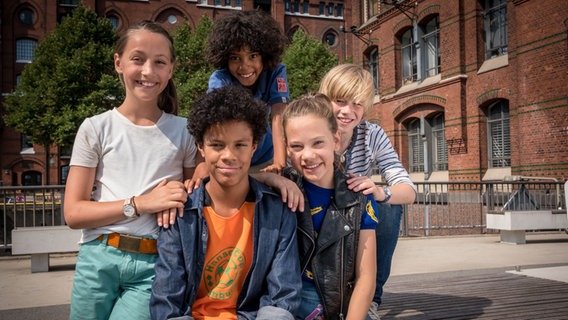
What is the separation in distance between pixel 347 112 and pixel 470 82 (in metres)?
14.8

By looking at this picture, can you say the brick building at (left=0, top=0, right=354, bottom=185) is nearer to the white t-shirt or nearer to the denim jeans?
the white t-shirt

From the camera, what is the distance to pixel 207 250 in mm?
1984

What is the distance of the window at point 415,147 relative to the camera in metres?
18.3

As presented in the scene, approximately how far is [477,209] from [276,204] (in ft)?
30.3

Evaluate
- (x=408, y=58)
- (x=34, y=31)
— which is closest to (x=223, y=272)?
(x=408, y=58)

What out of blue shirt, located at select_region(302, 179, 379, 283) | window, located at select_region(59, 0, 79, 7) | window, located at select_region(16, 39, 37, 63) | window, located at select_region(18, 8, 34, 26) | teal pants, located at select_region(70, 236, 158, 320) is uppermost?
window, located at select_region(59, 0, 79, 7)

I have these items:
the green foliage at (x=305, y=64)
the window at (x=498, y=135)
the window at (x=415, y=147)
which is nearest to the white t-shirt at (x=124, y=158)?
the window at (x=498, y=135)

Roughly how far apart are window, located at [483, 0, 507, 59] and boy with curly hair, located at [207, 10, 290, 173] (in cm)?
1452

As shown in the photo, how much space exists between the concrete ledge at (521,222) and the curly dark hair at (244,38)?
22.0ft

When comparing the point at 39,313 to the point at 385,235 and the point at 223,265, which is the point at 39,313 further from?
the point at 385,235

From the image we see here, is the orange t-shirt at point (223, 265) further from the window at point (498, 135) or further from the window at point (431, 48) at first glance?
the window at point (431, 48)

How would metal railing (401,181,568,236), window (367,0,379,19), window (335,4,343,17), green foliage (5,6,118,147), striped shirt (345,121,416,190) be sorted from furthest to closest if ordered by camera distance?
window (335,4,343,17) < window (367,0,379,19) < green foliage (5,6,118,147) < metal railing (401,181,568,236) < striped shirt (345,121,416,190)

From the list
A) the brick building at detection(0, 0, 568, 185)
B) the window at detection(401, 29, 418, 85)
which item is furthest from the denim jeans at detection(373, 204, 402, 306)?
the window at detection(401, 29, 418, 85)

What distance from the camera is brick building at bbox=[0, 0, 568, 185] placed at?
12992mm
